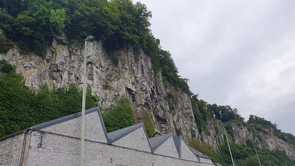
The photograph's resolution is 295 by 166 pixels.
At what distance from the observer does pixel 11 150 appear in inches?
598

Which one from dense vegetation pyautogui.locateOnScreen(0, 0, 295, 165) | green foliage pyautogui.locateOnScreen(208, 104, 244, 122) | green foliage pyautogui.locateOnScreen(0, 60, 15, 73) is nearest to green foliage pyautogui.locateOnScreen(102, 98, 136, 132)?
dense vegetation pyautogui.locateOnScreen(0, 0, 295, 165)

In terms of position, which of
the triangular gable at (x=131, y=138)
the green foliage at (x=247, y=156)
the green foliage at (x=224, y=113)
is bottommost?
the green foliage at (x=247, y=156)

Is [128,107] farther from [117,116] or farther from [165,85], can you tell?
[165,85]

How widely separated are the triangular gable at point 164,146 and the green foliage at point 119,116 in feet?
23.4

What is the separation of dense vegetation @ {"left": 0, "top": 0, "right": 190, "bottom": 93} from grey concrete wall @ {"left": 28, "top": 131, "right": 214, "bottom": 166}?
55.2 ft

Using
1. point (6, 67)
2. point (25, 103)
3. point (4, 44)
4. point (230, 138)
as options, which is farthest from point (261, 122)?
point (6, 67)

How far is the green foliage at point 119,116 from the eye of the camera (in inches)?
1283

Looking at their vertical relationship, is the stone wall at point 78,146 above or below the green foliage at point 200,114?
below

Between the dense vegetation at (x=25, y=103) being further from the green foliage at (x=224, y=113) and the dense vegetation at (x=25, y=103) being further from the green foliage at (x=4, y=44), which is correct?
the green foliage at (x=224, y=113)

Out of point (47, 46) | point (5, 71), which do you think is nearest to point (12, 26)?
point (47, 46)

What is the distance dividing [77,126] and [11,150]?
13.7ft

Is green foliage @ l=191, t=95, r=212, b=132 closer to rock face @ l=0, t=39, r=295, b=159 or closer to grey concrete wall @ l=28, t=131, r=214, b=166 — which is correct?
rock face @ l=0, t=39, r=295, b=159

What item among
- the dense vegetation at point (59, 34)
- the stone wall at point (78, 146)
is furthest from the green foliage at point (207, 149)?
the stone wall at point (78, 146)

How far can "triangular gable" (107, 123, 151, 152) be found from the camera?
20716 millimetres
